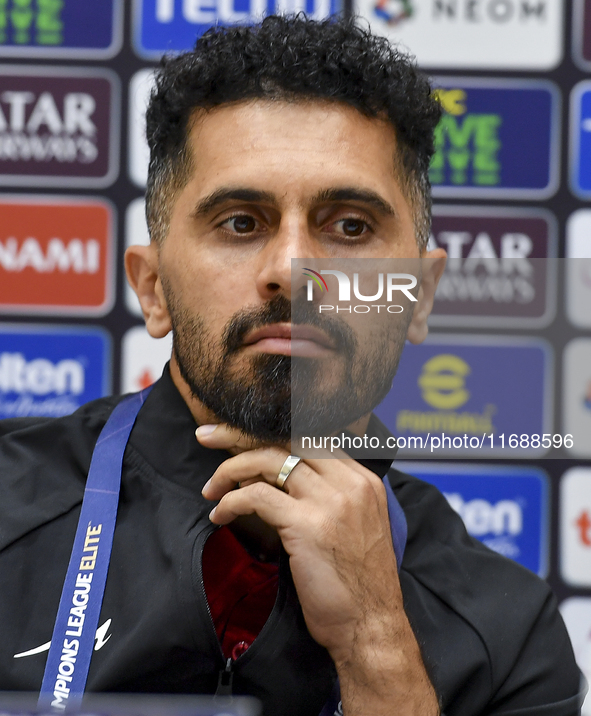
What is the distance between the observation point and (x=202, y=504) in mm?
989

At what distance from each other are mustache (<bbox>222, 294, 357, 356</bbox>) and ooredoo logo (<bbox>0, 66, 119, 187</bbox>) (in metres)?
0.79

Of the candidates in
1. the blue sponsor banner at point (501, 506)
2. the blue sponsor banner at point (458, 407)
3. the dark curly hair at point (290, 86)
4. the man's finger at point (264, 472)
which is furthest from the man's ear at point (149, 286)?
the blue sponsor banner at point (501, 506)

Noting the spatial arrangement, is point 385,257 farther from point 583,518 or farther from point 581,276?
point 583,518

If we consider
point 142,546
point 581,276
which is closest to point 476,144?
point 581,276

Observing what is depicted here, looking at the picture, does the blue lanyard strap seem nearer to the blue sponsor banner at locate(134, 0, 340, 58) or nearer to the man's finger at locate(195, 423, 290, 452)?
the man's finger at locate(195, 423, 290, 452)

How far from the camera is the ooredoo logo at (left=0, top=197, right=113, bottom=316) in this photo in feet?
5.06

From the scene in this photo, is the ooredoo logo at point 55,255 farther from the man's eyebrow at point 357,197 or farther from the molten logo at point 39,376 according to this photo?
the man's eyebrow at point 357,197

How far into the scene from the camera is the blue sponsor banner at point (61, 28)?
1530 millimetres

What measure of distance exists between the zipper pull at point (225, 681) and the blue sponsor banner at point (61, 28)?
1228mm

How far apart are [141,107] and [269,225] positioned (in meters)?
0.73

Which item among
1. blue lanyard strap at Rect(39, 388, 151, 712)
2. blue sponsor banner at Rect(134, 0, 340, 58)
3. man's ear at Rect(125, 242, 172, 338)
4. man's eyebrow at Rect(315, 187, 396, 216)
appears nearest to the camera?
blue lanyard strap at Rect(39, 388, 151, 712)

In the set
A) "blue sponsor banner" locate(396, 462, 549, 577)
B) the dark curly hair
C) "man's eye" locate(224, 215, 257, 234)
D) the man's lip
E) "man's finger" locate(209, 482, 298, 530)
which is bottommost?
"blue sponsor banner" locate(396, 462, 549, 577)

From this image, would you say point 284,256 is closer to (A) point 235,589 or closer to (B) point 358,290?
(B) point 358,290

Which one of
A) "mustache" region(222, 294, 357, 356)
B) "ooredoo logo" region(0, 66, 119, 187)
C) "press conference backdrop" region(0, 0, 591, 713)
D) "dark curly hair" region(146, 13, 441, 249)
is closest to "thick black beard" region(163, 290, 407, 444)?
"mustache" region(222, 294, 357, 356)
